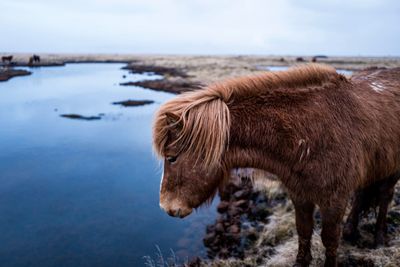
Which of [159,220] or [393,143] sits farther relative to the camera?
[159,220]

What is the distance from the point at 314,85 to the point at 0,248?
19.8 ft

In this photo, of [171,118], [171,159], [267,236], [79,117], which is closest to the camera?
[171,118]

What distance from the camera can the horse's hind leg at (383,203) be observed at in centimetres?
394

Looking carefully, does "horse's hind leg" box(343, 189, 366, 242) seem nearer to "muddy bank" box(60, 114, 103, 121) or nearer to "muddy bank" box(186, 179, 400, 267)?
"muddy bank" box(186, 179, 400, 267)

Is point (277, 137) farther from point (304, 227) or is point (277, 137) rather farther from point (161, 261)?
point (161, 261)

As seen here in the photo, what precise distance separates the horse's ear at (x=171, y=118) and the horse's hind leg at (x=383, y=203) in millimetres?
3110

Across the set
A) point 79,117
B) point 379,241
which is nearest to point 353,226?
point 379,241

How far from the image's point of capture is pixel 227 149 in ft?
8.58

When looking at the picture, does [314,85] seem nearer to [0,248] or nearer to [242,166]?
[242,166]

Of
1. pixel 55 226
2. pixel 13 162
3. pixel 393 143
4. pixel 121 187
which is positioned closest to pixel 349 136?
pixel 393 143

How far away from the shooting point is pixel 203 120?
2.50 m

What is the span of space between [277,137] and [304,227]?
1.52 meters

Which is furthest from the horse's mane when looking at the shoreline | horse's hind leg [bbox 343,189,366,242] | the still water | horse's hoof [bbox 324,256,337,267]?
the still water

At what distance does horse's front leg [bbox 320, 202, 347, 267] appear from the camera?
2.85 metres
